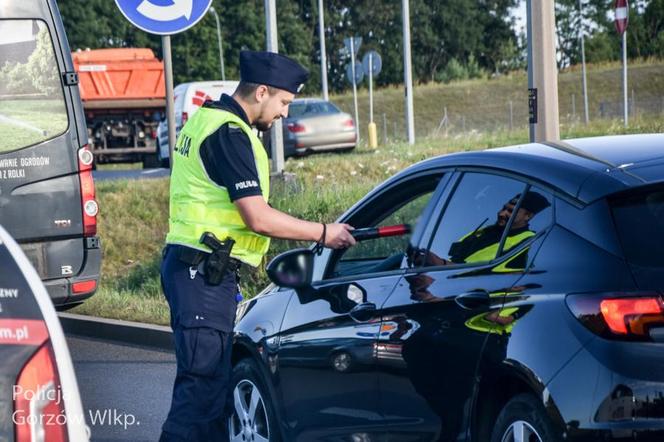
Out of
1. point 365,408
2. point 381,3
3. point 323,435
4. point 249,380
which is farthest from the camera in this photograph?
point 381,3

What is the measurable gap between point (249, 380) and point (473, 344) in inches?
70.5

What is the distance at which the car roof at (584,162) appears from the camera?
13.9 feet

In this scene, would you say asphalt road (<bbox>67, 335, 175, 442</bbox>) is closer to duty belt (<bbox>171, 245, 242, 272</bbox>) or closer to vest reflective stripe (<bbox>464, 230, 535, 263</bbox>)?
duty belt (<bbox>171, 245, 242, 272</bbox>)

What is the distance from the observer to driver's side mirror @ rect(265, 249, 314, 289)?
17.3ft

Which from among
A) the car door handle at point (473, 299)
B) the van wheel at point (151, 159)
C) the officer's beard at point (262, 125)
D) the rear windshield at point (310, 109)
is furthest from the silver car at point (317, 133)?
the car door handle at point (473, 299)

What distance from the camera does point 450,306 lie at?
4551 mm

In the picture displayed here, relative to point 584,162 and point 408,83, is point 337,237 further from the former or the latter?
point 408,83

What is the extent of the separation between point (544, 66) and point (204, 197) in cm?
354

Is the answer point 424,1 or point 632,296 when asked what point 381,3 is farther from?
point 632,296

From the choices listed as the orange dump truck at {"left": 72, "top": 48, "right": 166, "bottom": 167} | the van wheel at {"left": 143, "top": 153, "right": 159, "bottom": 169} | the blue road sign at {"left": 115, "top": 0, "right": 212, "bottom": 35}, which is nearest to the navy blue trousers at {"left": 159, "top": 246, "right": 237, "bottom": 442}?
the blue road sign at {"left": 115, "top": 0, "right": 212, "bottom": 35}

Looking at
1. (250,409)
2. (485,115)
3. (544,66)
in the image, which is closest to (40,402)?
(250,409)

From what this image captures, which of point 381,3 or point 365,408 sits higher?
point 381,3

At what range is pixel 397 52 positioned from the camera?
90.0 metres

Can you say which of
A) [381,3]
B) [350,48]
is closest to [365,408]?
[350,48]
